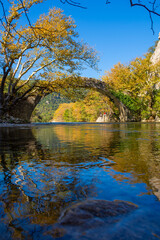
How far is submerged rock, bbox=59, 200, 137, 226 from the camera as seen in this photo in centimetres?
73

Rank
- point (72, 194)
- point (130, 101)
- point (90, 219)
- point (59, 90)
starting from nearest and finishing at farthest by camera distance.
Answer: point (90, 219)
point (72, 194)
point (59, 90)
point (130, 101)

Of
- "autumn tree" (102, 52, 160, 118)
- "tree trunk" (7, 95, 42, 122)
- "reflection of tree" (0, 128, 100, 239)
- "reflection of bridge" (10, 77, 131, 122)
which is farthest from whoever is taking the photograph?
"autumn tree" (102, 52, 160, 118)

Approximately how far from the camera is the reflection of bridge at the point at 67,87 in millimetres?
16469

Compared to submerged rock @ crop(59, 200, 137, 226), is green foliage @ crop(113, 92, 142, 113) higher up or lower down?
higher up

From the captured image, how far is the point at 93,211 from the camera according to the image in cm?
79

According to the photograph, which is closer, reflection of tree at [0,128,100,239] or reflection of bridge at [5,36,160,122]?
reflection of tree at [0,128,100,239]

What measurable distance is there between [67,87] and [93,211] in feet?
53.8

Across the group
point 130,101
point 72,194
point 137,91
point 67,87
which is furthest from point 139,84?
point 72,194

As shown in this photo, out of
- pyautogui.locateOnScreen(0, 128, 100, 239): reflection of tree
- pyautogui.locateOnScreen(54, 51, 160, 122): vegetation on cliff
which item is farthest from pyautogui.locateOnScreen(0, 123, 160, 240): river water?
pyautogui.locateOnScreen(54, 51, 160, 122): vegetation on cliff

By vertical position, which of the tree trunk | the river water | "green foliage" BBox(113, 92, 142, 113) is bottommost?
the river water

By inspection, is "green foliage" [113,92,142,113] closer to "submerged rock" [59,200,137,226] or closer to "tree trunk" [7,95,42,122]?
"tree trunk" [7,95,42,122]

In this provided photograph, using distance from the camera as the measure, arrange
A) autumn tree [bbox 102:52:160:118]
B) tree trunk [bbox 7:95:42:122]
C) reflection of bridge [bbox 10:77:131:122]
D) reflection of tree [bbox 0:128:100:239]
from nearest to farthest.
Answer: reflection of tree [bbox 0:128:100:239], reflection of bridge [bbox 10:77:131:122], tree trunk [bbox 7:95:42:122], autumn tree [bbox 102:52:160:118]

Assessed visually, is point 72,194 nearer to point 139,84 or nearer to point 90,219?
point 90,219

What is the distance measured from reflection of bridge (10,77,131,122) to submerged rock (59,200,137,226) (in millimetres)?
15723
